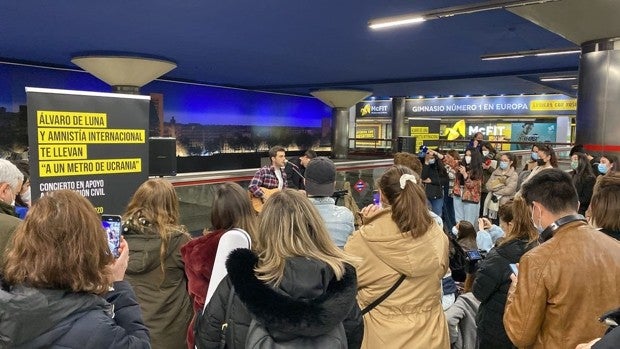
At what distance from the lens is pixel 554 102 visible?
20.0 m

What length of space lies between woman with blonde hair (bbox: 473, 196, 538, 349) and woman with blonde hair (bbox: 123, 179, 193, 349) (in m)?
1.59

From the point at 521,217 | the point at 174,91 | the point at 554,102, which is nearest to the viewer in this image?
the point at 521,217

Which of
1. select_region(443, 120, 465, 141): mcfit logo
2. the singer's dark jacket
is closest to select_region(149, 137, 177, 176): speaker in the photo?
the singer's dark jacket

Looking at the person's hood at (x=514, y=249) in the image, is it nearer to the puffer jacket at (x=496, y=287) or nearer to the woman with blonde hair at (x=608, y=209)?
the puffer jacket at (x=496, y=287)

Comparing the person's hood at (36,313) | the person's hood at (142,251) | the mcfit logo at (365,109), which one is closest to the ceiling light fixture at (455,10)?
the person's hood at (142,251)

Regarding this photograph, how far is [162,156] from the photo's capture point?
5.32 metres

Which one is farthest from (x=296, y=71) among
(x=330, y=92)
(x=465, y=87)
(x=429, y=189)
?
(x=429, y=189)

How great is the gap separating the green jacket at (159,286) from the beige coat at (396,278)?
3.20 feet

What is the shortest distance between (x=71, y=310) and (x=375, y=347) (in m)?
1.45

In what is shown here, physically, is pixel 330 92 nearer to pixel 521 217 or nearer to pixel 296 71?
pixel 296 71

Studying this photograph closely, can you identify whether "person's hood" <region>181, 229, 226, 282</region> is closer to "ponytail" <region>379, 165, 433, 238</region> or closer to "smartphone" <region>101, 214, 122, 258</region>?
"smartphone" <region>101, 214, 122, 258</region>

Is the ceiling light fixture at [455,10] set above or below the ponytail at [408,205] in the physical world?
above

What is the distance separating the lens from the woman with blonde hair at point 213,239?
2.33m

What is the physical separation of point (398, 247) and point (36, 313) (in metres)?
1.47
